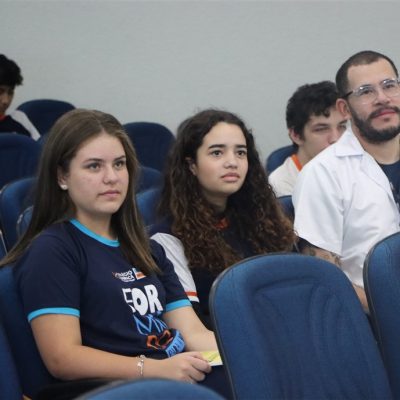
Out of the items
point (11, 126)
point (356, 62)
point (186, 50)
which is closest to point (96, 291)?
point (356, 62)

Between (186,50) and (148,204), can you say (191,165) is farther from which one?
(186,50)

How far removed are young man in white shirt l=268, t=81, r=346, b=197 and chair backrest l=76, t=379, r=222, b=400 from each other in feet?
8.69

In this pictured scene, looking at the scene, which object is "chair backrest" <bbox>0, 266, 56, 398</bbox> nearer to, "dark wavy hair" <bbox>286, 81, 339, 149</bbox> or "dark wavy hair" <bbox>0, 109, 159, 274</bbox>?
"dark wavy hair" <bbox>0, 109, 159, 274</bbox>

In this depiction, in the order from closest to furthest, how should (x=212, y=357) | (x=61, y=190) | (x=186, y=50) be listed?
(x=212, y=357) → (x=61, y=190) → (x=186, y=50)

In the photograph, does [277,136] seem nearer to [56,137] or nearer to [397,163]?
[397,163]

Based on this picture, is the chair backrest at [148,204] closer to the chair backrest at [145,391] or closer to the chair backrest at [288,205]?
the chair backrest at [288,205]

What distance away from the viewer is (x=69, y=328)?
6.35 ft

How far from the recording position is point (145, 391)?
1067 millimetres

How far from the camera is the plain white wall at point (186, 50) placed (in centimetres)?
546

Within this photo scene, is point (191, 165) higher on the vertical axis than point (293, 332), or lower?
higher

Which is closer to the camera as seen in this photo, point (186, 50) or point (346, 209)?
point (346, 209)

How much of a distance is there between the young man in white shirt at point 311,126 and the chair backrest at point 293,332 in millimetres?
1862

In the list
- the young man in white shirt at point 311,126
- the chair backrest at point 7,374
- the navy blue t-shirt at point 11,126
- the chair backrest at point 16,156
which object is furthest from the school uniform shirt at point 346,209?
the navy blue t-shirt at point 11,126

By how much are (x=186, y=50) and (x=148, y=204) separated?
9.33ft
